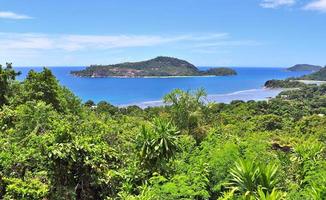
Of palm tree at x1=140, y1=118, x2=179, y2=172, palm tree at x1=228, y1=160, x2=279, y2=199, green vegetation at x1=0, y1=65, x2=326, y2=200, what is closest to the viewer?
palm tree at x1=228, y1=160, x2=279, y2=199

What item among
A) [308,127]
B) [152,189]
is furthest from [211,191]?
[308,127]

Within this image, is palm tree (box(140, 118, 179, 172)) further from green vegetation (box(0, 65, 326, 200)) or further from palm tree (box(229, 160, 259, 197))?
palm tree (box(229, 160, 259, 197))

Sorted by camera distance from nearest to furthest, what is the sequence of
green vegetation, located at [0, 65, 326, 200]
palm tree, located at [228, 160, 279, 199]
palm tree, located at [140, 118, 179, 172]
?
palm tree, located at [228, 160, 279, 199]
green vegetation, located at [0, 65, 326, 200]
palm tree, located at [140, 118, 179, 172]

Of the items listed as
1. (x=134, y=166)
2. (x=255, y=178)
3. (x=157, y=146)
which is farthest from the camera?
(x=157, y=146)

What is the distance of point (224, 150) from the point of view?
31.5 metres

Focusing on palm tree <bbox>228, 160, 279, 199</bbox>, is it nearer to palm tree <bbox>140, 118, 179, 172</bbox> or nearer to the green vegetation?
the green vegetation

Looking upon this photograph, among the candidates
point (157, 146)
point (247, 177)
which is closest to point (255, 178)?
point (247, 177)

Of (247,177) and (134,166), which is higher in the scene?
(247,177)

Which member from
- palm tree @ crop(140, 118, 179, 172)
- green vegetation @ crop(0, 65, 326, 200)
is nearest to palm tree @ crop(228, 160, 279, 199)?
green vegetation @ crop(0, 65, 326, 200)

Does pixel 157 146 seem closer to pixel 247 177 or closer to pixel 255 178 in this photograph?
pixel 247 177

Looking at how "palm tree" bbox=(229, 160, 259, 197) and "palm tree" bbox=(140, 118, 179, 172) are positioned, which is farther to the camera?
"palm tree" bbox=(140, 118, 179, 172)

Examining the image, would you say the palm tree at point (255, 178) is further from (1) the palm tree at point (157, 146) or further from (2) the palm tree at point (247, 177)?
(1) the palm tree at point (157, 146)

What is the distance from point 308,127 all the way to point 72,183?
207 ft

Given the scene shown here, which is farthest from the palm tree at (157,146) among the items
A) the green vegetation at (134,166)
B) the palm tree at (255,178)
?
the palm tree at (255,178)
